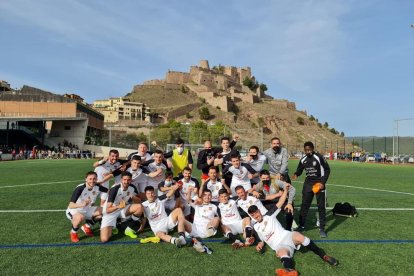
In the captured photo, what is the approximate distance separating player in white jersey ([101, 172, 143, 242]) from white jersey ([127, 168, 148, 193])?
0.66 metres

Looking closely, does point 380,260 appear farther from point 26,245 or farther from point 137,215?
point 26,245

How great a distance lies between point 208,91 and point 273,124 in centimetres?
2629

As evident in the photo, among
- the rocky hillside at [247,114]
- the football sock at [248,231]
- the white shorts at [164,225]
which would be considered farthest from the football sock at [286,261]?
the rocky hillside at [247,114]

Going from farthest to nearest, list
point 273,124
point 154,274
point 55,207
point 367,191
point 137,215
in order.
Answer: point 273,124 → point 367,191 → point 55,207 → point 137,215 → point 154,274

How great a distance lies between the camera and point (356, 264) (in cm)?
477

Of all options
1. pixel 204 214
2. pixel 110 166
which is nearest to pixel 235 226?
pixel 204 214

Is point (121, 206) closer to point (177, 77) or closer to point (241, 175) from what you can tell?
point (241, 175)

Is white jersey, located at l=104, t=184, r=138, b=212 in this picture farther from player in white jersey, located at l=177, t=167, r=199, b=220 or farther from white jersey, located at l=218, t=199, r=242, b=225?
white jersey, located at l=218, t=199, r=242, b=225

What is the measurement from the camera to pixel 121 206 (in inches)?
249

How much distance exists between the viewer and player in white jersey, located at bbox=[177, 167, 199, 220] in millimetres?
7043

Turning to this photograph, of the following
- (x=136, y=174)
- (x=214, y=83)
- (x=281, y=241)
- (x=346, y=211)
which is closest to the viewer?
(x=281, y=241)

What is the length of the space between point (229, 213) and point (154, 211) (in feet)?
4.48

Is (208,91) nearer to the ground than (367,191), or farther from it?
farther from it

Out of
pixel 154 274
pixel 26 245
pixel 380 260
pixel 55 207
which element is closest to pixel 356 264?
pixel 380 260
